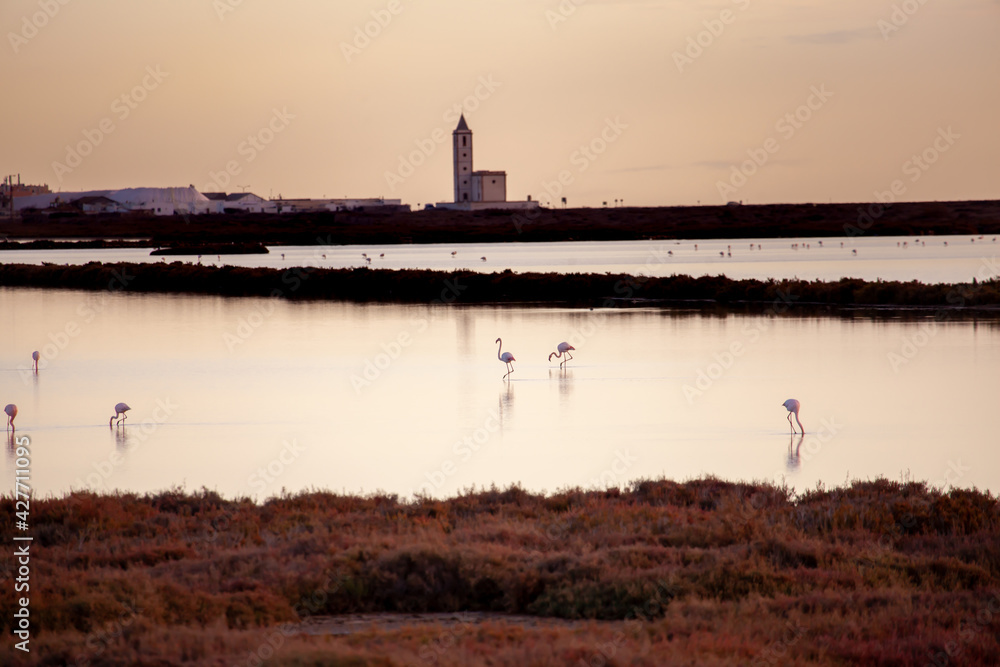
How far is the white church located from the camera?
17225cm

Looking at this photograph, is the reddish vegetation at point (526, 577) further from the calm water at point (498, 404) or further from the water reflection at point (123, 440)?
the water reflection at point (123, 440)

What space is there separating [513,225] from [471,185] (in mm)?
35839

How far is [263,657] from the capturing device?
17.0 ft

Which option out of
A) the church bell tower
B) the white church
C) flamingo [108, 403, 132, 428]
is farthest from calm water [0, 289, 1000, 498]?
the church bell tower

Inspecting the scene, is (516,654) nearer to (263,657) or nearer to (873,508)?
(263,657)

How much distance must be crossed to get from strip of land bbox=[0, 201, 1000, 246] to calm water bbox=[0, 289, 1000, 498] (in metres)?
82.4

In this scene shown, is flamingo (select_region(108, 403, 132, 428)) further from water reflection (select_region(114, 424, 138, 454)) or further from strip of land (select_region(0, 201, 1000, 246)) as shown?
strip of land (select_region(0, 201, 1000, 246))

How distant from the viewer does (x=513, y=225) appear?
142 metres

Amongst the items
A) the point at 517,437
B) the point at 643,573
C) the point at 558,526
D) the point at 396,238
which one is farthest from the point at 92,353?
the point at 396,238

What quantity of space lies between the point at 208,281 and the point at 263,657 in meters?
44.7

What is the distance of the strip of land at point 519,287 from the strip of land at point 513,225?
187 ft

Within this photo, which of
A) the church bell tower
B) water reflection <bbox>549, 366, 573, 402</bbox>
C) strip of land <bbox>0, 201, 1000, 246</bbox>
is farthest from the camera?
the church bell tower

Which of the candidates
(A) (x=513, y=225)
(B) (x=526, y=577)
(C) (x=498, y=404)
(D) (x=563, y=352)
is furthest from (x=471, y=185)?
(B) (x=526, y=577)

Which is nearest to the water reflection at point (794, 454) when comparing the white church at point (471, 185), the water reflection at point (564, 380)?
the water reflection at point (564, 380)
